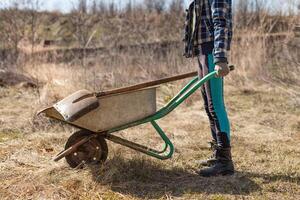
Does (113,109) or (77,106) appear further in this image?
(113,109)

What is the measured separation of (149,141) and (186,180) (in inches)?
55.8

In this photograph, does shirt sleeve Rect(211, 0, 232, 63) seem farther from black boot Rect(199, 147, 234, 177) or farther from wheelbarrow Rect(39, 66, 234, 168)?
black boot Rect(199, 147, 234, 177)

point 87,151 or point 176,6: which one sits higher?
point 176,6

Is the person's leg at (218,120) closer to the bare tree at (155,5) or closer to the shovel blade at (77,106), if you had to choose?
the shovel blade at (77,106)

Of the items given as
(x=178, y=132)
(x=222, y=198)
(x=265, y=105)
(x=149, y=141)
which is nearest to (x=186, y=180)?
(x=222, y=198)

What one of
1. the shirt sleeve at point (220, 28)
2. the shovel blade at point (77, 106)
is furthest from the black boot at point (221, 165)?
the shovel blade at point (77, 106)

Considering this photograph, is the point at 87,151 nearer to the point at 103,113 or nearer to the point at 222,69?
the point at 103,113

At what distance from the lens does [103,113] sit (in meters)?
3.25

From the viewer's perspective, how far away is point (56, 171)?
3533 mm

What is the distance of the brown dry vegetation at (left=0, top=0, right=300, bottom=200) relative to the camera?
3.22 m

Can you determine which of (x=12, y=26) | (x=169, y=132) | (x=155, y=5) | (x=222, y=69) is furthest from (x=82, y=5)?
(x=155, y=5)

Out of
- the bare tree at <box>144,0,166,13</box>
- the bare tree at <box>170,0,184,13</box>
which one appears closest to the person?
the bare tree at <box>170,0,184,13</box>

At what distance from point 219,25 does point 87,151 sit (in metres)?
1.34

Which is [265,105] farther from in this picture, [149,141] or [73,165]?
[73,165]
